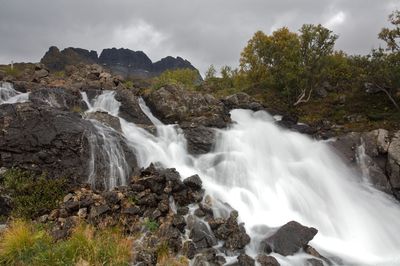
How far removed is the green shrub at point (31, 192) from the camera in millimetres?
13555

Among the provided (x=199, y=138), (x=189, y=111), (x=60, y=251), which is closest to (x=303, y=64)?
(x=189, y=111)

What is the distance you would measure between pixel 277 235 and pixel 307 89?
25.9m

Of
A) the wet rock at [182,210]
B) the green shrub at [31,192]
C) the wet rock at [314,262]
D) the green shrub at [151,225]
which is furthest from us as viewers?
the wet rock at [182,210]

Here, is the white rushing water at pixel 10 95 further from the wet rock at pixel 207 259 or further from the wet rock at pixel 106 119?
the wet rock at pixel 207 259

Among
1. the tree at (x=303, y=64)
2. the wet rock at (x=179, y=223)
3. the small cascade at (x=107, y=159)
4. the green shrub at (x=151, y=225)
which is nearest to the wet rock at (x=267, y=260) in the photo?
the wet rock at (x=179, y=223)

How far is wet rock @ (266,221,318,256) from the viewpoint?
12.6 m

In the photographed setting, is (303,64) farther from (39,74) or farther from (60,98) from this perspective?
(39,74)

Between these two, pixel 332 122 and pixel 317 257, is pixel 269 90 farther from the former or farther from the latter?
pixel 317 257

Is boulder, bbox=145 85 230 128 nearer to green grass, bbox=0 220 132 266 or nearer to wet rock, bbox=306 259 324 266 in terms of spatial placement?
wet rock, bbox=306 259 324 266

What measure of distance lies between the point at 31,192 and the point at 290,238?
1056 centimetres

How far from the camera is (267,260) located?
11492mm

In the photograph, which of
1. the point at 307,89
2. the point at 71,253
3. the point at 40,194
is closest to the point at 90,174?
the point at 40,194

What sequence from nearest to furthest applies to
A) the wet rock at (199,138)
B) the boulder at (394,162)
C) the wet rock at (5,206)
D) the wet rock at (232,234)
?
1. the wet rock at (232,234)
2. the wet rock at (5,206)
3. the boulder at (394,162)
4. the wet rock at (199,138)

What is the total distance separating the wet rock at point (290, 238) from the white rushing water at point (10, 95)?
1895cm
